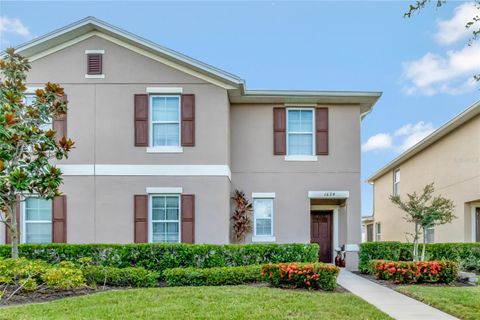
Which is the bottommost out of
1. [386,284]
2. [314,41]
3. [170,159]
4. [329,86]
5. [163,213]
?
[386,284]

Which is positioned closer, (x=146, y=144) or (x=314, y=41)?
(x=146, y=144)

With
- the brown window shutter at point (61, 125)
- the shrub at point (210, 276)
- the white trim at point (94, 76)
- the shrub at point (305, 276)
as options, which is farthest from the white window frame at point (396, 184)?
the brown window shutter at point (61, 125)

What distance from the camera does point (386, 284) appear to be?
12203 mm

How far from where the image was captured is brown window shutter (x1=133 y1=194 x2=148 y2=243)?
14.1 m

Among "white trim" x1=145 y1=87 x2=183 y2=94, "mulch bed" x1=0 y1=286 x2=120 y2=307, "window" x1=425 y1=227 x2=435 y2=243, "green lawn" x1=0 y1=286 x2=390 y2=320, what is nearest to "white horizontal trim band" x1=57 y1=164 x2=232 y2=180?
"white trim" x1=145 y1=87 x2=183 y2=94

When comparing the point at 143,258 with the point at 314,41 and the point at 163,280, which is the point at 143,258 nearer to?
the point at 163,280

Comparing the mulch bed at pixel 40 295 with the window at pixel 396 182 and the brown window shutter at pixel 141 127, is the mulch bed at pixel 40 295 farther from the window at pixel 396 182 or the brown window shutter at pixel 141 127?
the window at pixel 396 182

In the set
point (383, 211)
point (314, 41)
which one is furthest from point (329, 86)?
point (383, 211)

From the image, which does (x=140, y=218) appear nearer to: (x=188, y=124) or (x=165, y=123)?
(x=165, y=123)

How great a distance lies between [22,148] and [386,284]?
1012 centimetres

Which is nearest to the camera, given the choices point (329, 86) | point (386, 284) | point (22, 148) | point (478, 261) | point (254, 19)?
point (22, 148)

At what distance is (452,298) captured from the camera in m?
9.70

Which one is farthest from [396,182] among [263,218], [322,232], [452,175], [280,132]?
[263,218]

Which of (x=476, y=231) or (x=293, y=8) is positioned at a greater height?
(x=293, y=8)
